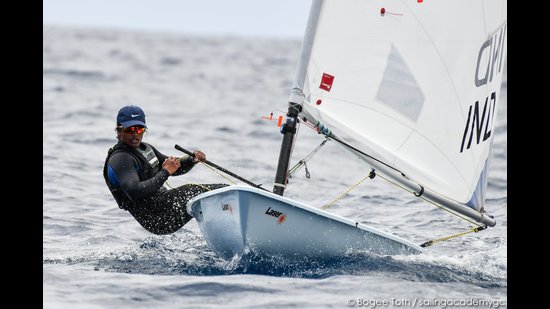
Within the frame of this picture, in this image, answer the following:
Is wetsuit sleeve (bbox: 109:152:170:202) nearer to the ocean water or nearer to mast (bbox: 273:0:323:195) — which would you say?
the ocean water

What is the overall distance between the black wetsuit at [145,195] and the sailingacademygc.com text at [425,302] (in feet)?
5.45

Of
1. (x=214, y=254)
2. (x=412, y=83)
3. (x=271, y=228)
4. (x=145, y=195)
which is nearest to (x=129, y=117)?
(x=145, y=195)

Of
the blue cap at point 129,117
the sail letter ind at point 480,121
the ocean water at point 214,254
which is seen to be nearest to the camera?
the ocean water at point 214,254

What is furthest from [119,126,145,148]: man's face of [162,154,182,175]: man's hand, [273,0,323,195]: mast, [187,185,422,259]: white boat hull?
[273,0,323,195]: mast

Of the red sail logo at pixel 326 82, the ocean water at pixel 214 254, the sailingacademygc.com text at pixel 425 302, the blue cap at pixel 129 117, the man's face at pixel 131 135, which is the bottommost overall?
the sailingacademygc.com text at pixel 425 302

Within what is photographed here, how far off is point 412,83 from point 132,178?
218 centimetres

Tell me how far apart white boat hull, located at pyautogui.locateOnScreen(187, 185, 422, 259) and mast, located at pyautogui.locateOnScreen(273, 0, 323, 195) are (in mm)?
390

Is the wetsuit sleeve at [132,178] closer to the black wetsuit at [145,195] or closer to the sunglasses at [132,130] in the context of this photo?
the black wetsuit at [145,195]

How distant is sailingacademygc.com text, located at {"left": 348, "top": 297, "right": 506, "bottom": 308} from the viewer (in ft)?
17.6

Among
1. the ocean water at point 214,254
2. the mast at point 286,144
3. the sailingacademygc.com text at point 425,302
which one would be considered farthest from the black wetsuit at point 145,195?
the sailingacademygc.com text at point 425,302

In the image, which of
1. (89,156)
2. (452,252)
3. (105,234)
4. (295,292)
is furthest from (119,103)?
(295,292)

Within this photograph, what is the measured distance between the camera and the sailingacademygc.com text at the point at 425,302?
535 cm
